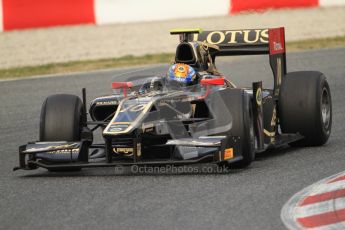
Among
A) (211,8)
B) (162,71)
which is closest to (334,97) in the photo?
(162,71)

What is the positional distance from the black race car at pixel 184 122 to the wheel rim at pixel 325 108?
41mm

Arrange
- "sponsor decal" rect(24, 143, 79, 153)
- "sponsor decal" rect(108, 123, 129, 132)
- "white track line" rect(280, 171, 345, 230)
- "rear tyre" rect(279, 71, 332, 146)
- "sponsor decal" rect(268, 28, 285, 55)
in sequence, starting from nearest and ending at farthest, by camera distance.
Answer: "white track line" rect(280, 171, 345, 230)
"sponsor decal" rect(108, 123, 129, 132)
"sponsor decal" rect(24, 143, 79, 153)
"rear tyre" rect(279, 71, 332, 146)
"sponsor decal" rect(268, 28, 285, 55)

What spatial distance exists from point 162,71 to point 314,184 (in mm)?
2625

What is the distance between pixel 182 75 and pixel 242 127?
1175 mm

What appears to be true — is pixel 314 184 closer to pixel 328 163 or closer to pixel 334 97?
pixel 328 163

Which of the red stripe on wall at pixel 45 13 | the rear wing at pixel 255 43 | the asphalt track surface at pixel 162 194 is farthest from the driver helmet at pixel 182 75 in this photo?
the red stripe on wall at pixel 45 13

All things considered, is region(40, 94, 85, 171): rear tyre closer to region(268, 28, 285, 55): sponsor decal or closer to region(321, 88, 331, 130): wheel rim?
region(268, 28, 285, 55): sponsor decal

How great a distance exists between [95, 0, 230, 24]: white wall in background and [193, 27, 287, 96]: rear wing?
10.1m

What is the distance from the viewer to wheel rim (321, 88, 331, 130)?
34.8 feet

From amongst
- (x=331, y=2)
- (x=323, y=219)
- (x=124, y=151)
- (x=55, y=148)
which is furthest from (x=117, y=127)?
(x=331, y=2)

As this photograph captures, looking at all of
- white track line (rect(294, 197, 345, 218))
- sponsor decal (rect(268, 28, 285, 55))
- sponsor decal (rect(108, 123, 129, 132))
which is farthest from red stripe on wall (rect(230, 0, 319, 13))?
white track line (rect(294, 197, 345, 218))

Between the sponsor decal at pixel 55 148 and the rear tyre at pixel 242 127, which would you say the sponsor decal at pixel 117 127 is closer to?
the sponsor decal at pixel 55 148

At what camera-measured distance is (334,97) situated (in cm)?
1429

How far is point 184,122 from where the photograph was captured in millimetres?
9258
